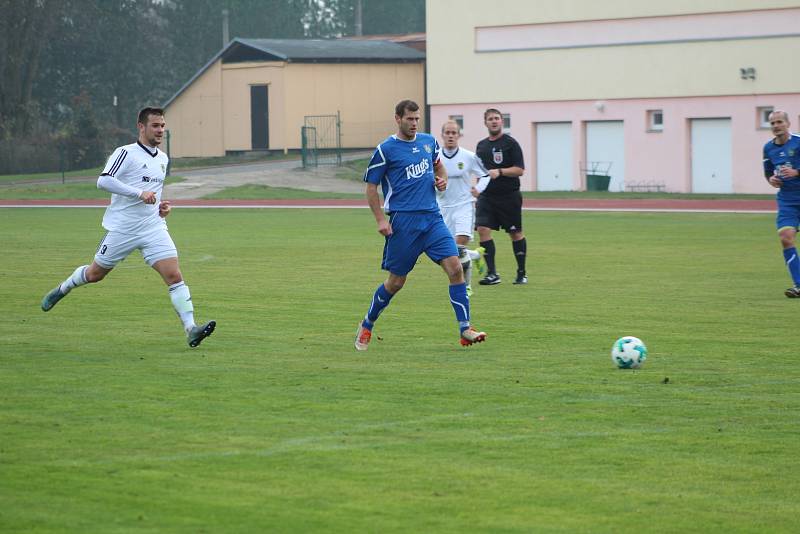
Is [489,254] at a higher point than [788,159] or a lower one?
lower

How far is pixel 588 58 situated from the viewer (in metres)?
52.6

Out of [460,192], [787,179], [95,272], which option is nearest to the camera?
[95,272]

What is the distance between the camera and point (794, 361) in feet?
37.5

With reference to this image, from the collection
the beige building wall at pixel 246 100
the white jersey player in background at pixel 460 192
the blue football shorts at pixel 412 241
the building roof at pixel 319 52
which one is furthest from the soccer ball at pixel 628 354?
the beige building wall at pixel 246 100

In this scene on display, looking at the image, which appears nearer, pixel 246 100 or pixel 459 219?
pixel 459 219

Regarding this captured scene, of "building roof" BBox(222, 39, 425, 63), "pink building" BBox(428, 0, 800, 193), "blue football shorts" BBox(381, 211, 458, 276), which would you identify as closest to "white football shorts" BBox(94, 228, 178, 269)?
"blue football shorts" BBox(381, 211, 458, 276)

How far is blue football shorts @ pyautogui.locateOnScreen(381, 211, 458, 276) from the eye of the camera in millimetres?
12117

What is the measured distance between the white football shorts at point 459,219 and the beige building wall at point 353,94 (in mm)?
48833

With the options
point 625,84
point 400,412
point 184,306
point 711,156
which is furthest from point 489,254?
point 625,84

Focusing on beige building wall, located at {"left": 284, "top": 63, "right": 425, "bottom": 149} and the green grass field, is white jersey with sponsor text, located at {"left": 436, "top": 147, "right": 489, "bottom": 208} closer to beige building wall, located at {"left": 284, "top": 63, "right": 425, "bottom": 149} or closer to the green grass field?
the green grass field

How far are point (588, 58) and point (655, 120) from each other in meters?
3.58

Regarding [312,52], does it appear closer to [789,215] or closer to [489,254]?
[489,254]

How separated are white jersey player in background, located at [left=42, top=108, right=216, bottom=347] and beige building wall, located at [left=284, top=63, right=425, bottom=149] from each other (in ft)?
175

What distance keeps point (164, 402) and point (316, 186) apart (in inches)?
1754
